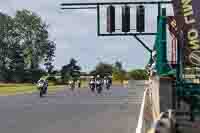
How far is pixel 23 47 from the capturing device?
148 meters

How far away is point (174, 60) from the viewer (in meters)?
14.5

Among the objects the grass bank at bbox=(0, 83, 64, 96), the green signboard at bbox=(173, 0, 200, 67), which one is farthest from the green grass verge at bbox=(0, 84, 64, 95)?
the green signboard at bbox=(173, 0, 200, 67)

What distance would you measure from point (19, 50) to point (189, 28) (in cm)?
13630

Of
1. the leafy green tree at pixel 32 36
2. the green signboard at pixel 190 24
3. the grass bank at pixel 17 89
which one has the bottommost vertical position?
the grass bank at pixel 17 89

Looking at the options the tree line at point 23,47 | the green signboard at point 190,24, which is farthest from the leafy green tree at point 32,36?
the green signboard at point 190,24

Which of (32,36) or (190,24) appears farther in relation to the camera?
(32,36)

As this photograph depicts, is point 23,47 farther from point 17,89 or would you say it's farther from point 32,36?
point 17,89

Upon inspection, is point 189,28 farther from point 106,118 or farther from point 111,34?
point 111,34

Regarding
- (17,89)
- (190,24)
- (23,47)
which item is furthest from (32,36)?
(190,24)

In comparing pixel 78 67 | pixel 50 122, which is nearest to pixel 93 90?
pixel 50 122

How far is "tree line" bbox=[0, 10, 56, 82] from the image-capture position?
14362cm

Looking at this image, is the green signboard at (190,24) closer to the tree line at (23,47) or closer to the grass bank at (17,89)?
the grass bank at (17,89)

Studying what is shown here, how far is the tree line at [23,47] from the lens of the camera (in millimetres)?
143625

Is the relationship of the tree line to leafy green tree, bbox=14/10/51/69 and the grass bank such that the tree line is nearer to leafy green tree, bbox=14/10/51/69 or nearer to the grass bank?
leafy green tree, bbox=14/10/51/69
